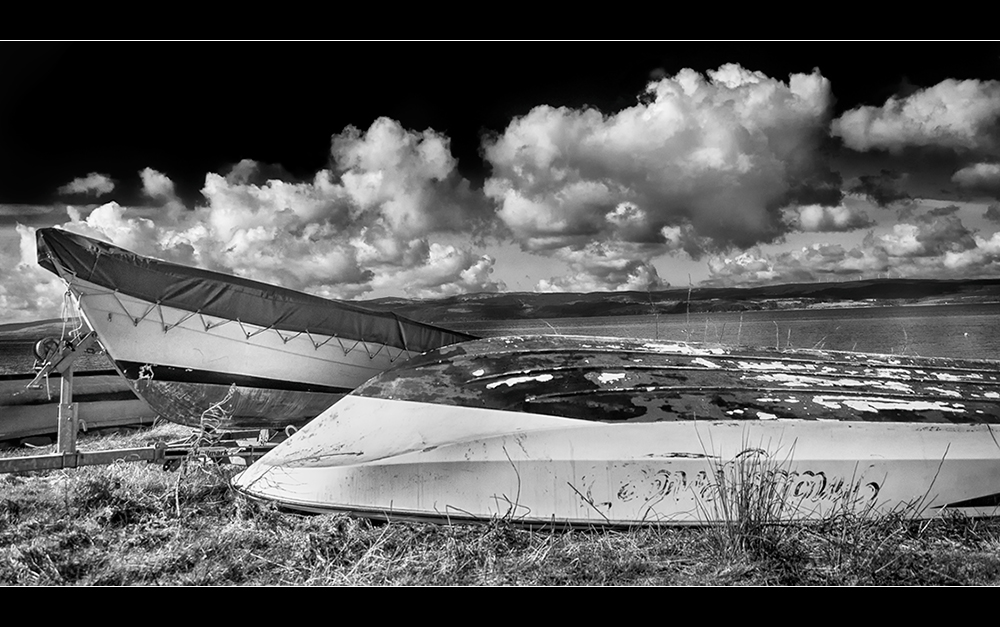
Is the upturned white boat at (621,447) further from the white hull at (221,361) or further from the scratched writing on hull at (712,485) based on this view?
the white hull at (221,361)

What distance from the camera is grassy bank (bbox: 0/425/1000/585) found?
275 cm

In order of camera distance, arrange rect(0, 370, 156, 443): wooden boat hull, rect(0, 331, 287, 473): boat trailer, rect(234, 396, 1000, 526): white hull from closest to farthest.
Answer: rect(234, 396, 1000, 526): white hull, rect(0, 331, 287, 473): boat trailer, rect(0, 370, 156, 443): wooden boat hull

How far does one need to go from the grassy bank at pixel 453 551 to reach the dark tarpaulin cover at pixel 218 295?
8.32 feet

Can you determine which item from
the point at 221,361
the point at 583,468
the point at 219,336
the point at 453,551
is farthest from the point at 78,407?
the point at 583,468

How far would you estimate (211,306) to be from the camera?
6.09m

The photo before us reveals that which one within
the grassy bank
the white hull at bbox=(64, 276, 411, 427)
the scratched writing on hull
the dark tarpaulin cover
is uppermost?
the dark tarpaulin cover

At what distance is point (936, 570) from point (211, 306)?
231 inches

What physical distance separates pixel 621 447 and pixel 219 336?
4487 mm

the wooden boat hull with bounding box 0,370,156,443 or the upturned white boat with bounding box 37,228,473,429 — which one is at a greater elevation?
the upturned white boat with bounding box 37,228,473,429

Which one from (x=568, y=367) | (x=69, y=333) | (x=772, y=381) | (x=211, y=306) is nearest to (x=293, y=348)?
(x=211, y=306)

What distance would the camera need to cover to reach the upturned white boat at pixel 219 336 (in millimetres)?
5527

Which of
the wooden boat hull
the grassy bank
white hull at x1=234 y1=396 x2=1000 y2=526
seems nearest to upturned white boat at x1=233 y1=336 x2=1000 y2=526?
white hull at x1=234 y1=396 x2=1000 y2=526

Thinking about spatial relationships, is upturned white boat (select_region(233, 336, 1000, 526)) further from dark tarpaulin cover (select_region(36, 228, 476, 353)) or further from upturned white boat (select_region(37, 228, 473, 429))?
dark tarpaulin cover (select_region(36, 228, 476, 353))

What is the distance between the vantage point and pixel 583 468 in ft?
10.5
